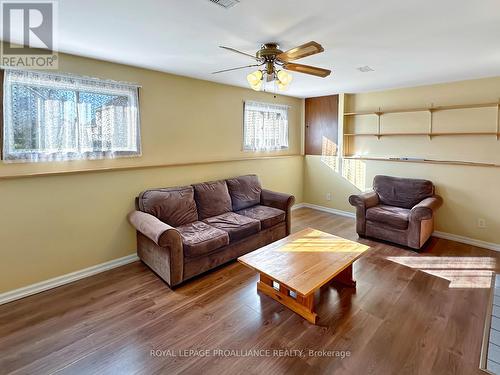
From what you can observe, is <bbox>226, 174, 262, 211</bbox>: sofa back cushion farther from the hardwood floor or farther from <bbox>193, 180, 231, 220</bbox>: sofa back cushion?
the hardwood floor

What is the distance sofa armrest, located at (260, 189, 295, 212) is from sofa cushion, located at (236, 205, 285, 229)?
0.12 m

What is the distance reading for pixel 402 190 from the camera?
417 cm

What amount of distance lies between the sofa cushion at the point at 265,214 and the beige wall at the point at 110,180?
2.50ft

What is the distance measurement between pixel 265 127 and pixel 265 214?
6.45ft

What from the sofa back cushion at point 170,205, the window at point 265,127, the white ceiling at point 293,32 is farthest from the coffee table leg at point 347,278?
the window at point 265,127

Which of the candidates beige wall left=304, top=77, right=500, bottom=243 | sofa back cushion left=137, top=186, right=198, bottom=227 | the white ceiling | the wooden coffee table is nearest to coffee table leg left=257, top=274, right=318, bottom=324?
the wooden coffee table

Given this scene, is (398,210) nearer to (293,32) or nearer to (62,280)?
(293,32)

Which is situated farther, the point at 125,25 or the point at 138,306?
the point at 138,306

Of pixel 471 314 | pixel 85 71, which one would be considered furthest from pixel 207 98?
pixel 471 314

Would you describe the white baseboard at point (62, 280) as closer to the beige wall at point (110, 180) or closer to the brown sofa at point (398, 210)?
the beige wall at point (110, 180)

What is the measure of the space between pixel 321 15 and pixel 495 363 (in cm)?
265

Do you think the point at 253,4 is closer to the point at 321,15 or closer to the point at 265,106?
the point at 321,15

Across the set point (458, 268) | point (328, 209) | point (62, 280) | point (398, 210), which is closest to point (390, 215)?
point (398, 210)

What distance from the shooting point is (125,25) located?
2.12 m
